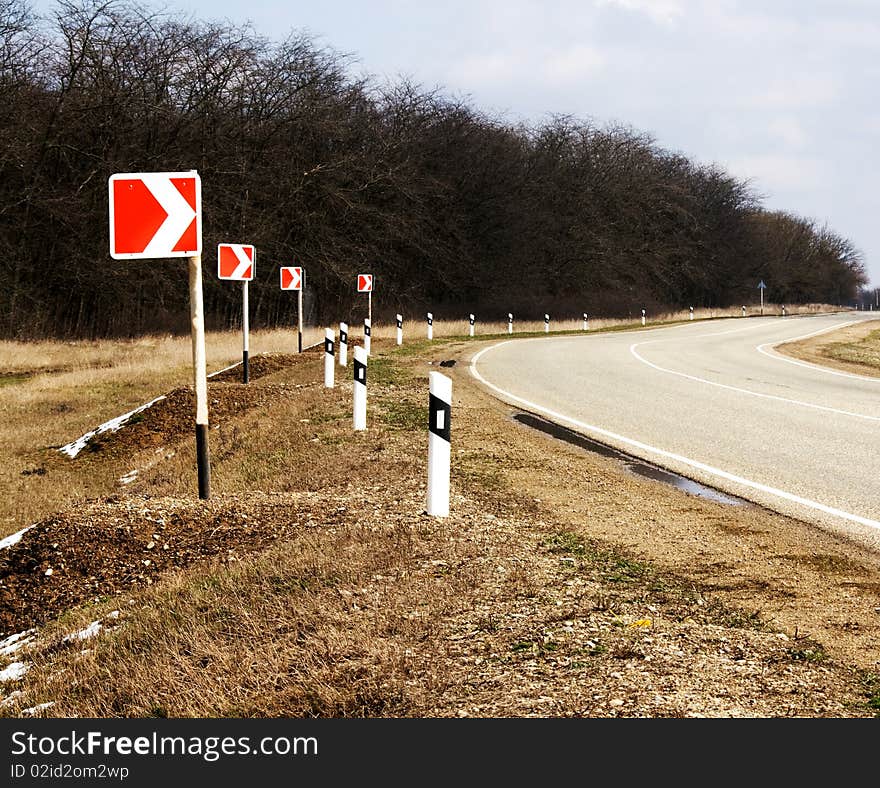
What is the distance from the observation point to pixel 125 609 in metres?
5.91

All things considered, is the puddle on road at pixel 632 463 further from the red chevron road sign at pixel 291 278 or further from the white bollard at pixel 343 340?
the red chevron road sign at pixel 291 278

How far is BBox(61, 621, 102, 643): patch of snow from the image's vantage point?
222 inches

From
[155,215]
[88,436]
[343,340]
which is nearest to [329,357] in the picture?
[343,340]

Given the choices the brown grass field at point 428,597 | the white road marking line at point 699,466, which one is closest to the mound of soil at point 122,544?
the brown grass field at point 428,597

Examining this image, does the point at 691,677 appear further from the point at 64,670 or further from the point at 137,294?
the point at 137,294

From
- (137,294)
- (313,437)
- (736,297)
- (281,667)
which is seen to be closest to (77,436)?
(313,437)

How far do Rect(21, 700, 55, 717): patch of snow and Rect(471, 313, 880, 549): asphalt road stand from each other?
5.18m

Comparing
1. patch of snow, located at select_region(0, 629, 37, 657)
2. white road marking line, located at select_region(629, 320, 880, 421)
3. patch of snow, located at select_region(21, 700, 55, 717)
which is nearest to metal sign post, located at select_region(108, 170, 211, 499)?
patch of snow, located at select_region(0, 629, 37, 657)

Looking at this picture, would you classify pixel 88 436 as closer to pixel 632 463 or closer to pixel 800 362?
pixel 632 463

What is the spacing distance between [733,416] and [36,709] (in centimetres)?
1004

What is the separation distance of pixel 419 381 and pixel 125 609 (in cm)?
1110

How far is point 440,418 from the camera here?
282 inches

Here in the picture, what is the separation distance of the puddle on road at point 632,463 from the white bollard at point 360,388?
2.22 metres

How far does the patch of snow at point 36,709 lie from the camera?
4732 mm
